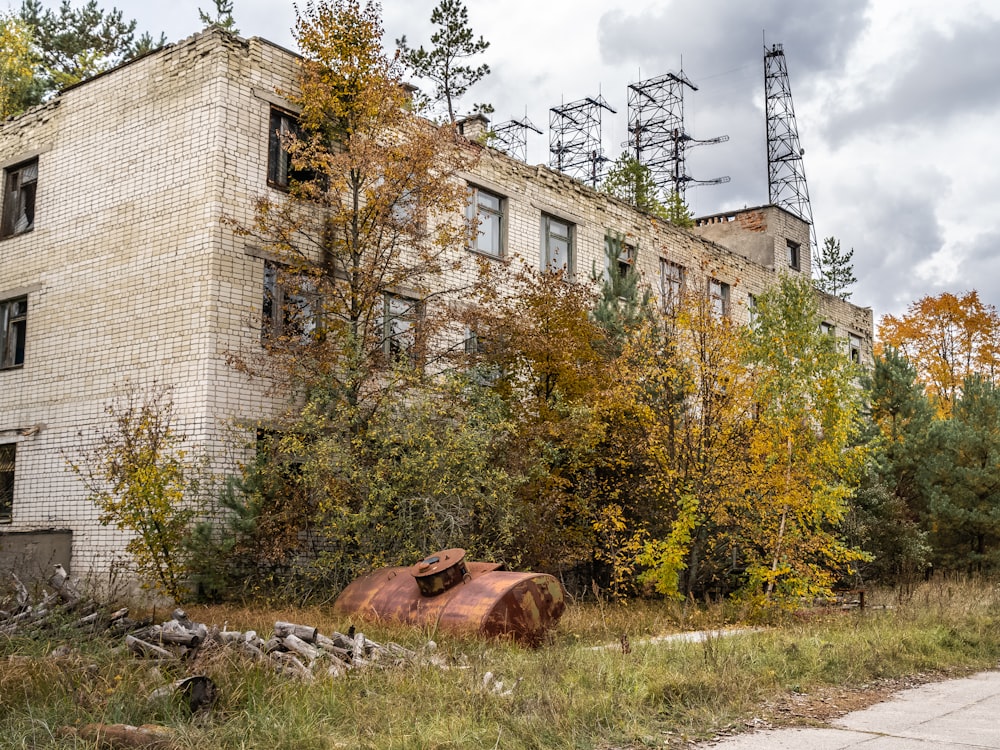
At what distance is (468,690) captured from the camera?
304 inches

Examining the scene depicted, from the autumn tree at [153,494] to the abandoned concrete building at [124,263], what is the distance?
50 cm

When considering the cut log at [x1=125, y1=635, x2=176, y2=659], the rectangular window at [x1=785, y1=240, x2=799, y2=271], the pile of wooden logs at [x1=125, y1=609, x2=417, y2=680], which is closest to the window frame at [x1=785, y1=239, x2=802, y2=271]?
the rectangular window at [x1=785, y1=240, x2=799, y2=271]

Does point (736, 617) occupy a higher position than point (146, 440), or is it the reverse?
point (146, 440)

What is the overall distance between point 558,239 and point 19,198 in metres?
12.0

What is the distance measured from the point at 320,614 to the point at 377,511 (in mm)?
1706

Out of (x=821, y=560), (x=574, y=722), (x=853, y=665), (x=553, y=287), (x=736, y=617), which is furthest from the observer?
(x=821, y=560)

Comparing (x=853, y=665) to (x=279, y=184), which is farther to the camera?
(x=279, y=184)

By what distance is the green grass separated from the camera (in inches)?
261

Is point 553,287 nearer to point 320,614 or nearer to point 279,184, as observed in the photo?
point 279,184

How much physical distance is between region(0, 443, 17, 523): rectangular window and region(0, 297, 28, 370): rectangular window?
1.71 metres

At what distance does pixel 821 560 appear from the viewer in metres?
20.3

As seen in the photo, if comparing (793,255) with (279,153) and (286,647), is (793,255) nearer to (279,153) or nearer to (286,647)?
(279,153)

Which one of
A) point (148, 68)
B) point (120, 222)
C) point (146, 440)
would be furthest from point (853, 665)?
point (148, 68)

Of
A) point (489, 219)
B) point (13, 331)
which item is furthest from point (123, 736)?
point (489, 219)
